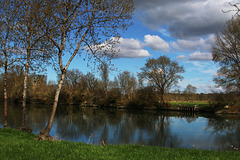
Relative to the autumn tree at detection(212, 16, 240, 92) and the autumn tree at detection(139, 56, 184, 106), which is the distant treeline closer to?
the autumn tree at detection(139, 56, 184, 106)

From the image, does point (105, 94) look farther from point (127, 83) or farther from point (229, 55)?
point (229, 55)

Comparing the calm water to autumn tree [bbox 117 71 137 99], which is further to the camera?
autumn tree [bbox 117 71 137 99]

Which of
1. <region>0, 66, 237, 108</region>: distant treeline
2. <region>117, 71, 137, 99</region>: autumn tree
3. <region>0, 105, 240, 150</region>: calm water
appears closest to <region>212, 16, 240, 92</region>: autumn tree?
<region>0, 105, 240, 150</region>: calm water

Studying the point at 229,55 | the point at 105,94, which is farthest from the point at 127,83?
the point at 229,55

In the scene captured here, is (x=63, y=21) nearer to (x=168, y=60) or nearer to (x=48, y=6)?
(x=48, y=6)

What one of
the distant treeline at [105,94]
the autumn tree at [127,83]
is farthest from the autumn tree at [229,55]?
the autumn tree at [127,83]

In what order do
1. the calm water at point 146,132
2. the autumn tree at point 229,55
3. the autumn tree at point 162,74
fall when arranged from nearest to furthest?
1. the calm water at point 146,132
2. the autumn tree at point 229,55
3. the autumn tree at point 162,74

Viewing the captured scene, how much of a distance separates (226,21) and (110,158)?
2703 centimetres

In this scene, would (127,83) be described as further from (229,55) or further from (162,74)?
(229,55)

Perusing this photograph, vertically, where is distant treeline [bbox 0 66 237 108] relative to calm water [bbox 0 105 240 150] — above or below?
above

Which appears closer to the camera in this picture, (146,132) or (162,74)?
(146,132)

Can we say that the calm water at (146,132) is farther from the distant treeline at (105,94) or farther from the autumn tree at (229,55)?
the distant treeline at (105,94)

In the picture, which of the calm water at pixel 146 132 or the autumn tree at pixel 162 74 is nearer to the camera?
the calm water at pixel 146 132

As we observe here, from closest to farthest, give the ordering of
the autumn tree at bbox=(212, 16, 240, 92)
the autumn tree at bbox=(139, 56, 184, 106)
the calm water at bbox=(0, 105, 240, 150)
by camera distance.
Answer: the calm water at bbox=(0, 105, 240, 150) < the autumn tree at bbox=(212, 16, 240, 92) < the autumn tree at bbox=(139, 56, 184, 106)
